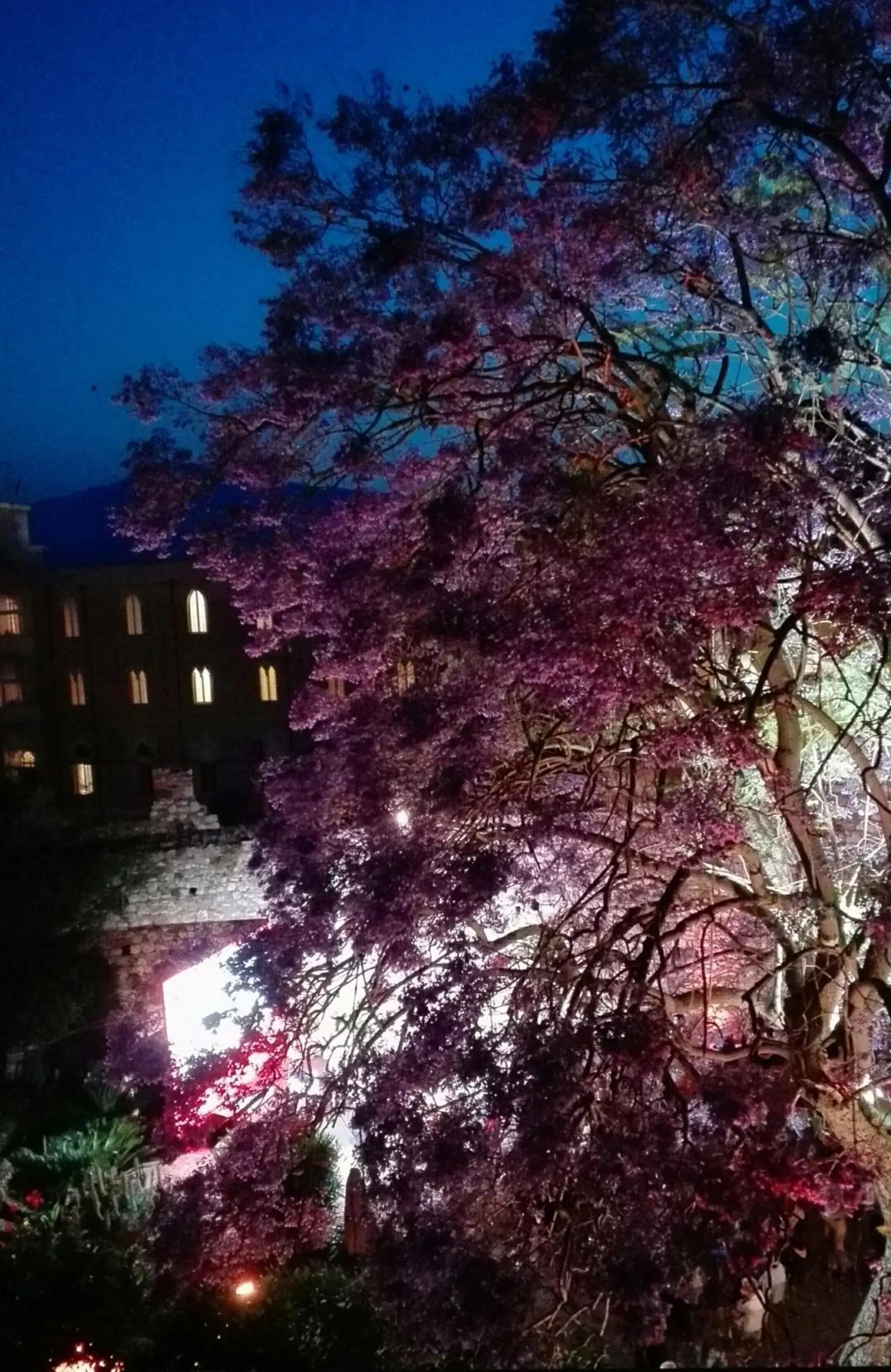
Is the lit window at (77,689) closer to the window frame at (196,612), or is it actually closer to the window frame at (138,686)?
the window frame at (138,686)

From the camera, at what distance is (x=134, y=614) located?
20859mm

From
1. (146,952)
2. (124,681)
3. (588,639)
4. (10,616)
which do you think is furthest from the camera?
(10,616)

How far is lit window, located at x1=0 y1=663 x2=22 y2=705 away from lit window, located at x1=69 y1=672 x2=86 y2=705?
1138 millimetres

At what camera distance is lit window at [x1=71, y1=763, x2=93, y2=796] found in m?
22.1

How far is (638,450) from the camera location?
19.5ft

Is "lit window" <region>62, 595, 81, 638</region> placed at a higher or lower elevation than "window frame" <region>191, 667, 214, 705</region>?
higher

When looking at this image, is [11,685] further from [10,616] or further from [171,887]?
[171,887]


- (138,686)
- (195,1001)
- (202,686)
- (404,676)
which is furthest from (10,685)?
(404,676)

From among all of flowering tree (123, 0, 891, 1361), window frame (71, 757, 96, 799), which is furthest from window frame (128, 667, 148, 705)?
flowering tree (123, 0, 891, 1361)

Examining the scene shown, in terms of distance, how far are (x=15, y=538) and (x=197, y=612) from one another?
4.66 metres

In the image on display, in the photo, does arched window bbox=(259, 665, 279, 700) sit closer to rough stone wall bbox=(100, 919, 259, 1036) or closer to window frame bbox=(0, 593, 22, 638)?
window frame bbox=(0, 593, 22, 638)

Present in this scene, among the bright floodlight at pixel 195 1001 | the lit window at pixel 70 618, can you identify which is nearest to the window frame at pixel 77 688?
the lit window at pixel 70 618

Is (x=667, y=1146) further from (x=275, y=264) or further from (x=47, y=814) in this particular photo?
(x=47, y=814)

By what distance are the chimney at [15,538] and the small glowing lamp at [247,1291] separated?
60.1ft
